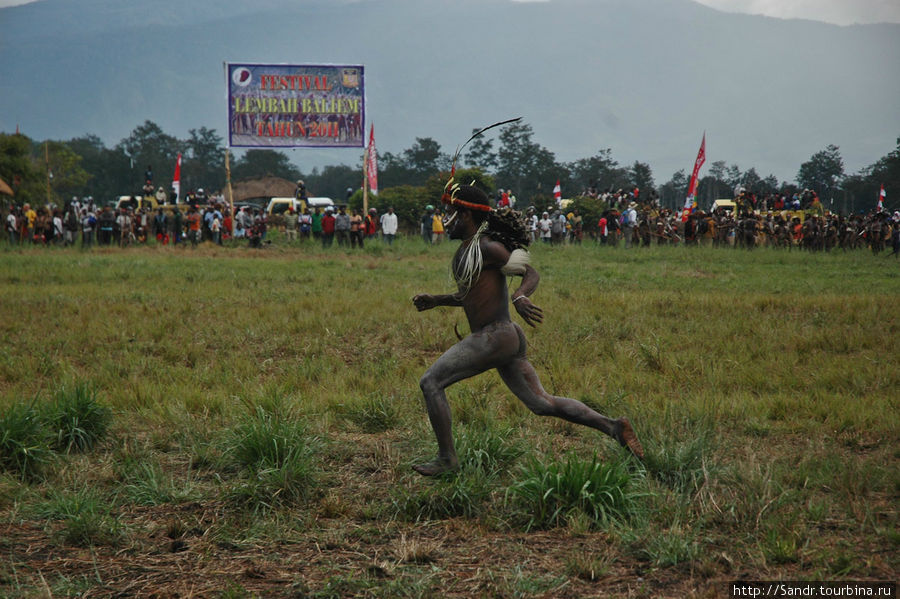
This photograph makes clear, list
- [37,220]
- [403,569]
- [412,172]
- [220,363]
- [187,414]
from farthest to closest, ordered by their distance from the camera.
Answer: [412,172] → [37,220] → [220,363] → [187,414] → [403,569]

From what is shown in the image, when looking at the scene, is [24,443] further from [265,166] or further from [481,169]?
[265,166]

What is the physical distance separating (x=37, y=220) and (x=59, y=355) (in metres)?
20.9

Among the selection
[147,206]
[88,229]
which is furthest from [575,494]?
[147,206]

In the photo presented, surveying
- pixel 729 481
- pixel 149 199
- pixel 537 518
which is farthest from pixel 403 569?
pixel 149 199

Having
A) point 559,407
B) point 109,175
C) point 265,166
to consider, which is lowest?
point 559,407

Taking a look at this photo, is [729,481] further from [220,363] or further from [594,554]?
[220,363]

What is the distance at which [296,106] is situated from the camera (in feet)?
107

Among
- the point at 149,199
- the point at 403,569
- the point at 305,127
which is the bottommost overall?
the point at 403,569

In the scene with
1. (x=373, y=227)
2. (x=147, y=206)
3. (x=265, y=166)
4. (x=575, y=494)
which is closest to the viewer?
(x=575, y=494)

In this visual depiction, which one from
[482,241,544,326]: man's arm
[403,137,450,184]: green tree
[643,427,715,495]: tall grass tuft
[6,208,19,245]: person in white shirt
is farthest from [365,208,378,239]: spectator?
[403,137,450,184]: green tree

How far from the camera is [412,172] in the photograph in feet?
300

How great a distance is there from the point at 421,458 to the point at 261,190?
164 feet

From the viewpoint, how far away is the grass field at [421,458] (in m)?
4.03

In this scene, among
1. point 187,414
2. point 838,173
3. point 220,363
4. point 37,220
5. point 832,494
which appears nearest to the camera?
point 832,494
